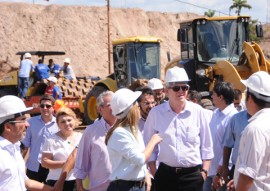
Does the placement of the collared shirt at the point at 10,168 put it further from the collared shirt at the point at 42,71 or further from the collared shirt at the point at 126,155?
the collared shirt at the point at 42,71

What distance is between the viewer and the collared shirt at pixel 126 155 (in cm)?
523

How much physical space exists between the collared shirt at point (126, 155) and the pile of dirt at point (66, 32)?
45706 mm

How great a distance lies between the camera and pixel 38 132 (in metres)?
8.02

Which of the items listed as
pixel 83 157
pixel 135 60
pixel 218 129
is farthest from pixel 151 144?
pixel 135 60

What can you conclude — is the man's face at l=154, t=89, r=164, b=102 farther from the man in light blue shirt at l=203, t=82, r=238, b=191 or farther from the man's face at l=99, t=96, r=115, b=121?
the man's face at l=99, t=96, r=115, b=121

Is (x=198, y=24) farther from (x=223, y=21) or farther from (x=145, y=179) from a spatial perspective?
(x=145, y=179)

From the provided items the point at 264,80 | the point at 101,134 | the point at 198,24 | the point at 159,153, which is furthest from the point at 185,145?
the point at 198,24

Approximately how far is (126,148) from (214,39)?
10.5 meters

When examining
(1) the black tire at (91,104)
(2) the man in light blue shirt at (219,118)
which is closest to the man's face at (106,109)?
(2) the man in light blue shirt at (219,118)

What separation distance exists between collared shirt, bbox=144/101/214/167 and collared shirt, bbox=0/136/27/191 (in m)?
1.88

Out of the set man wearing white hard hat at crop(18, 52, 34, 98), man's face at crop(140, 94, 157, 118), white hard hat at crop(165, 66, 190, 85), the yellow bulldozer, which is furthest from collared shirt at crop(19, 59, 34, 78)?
white hard hat at crop(165, 66, 190, 85)

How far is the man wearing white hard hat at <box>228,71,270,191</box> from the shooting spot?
4.32 m

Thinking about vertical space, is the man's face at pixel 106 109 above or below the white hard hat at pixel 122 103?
below

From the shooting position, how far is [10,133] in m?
4.92
